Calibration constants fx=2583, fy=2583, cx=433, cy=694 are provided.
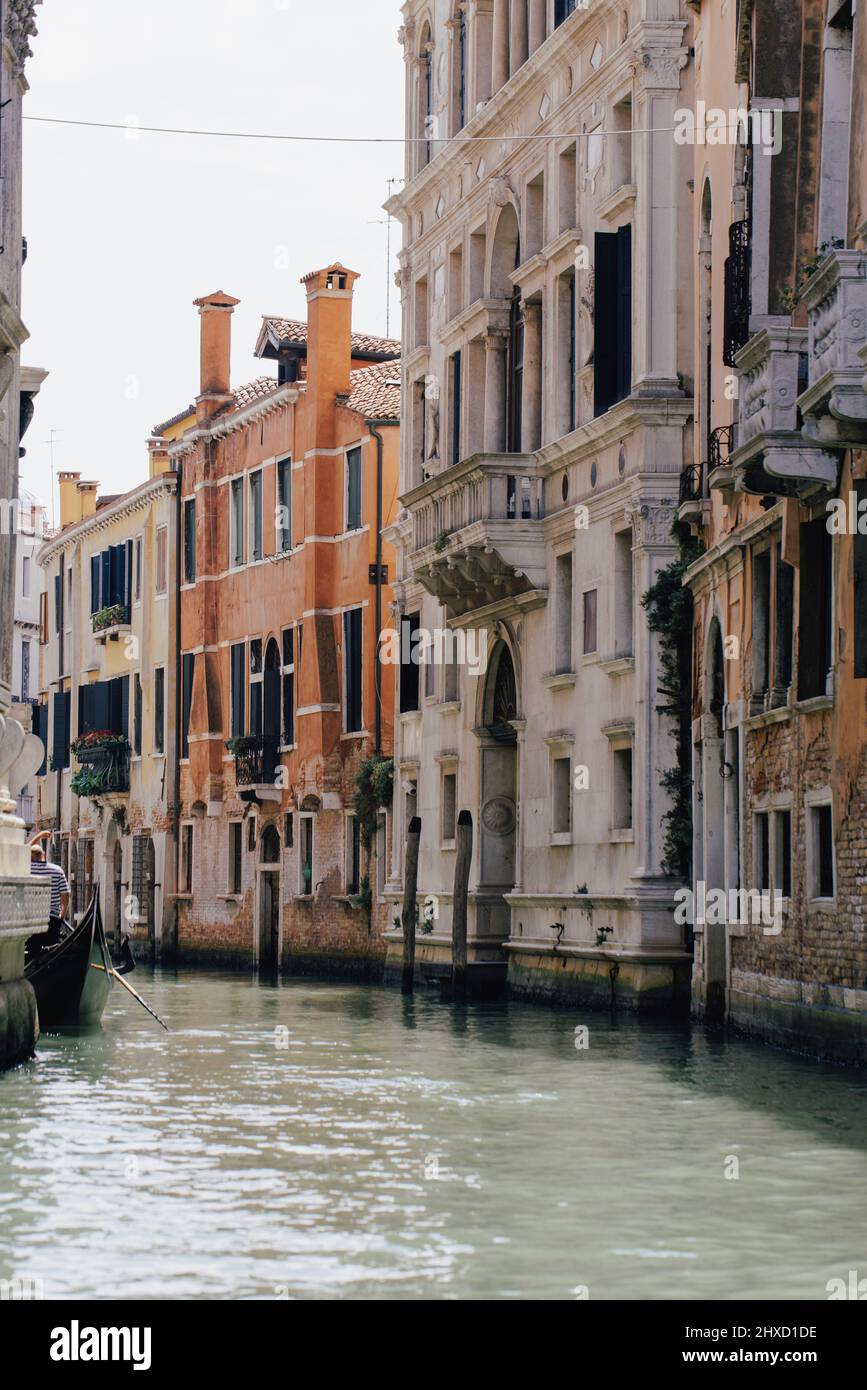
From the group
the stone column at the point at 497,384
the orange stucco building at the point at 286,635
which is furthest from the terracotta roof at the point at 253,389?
the stone column at the point at 497,384

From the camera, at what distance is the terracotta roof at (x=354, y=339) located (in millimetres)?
35062

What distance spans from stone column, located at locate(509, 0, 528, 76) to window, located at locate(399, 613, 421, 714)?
250 inches

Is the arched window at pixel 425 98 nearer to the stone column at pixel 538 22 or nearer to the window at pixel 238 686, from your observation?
the stone column at pixel 538 22

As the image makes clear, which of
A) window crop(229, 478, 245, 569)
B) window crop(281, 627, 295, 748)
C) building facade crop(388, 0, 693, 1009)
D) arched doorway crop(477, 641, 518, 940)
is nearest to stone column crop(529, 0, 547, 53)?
building facade crop(388, 0, 693, 1009)

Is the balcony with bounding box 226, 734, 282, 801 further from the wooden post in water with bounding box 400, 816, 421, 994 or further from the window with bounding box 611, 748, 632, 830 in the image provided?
the window with bounding box 611, 748, 632, 830

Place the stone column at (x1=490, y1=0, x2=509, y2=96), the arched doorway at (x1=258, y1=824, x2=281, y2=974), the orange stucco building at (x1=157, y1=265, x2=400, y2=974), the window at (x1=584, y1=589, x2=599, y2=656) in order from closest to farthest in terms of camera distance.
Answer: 1. the window at (x1=584, y1=589, x2=599, y2=656)
2. the stone column at (x1=490, y1=0, x2=509, y2=96)
3. the orange stucco building at (x1=157, y1=265, x2=400, y2=974)
4. the arched doorway at (x1=258, y1=824, x2=281, y2=974)

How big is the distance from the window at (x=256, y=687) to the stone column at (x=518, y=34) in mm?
11906

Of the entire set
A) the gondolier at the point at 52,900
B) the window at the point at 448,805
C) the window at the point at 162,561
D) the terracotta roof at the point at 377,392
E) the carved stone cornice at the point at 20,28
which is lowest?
the gondolier at the point at 52,900

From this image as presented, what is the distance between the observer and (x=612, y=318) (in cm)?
2228

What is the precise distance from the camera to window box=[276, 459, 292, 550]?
113ft

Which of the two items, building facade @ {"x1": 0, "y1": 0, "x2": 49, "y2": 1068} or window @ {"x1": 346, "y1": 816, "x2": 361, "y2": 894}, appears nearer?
building facade @ {"x1": 0, "y1": 0, "x2": 49, "y2": 1068}

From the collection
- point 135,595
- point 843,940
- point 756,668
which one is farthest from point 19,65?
point 135,595

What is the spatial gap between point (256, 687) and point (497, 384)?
10.5 metres
